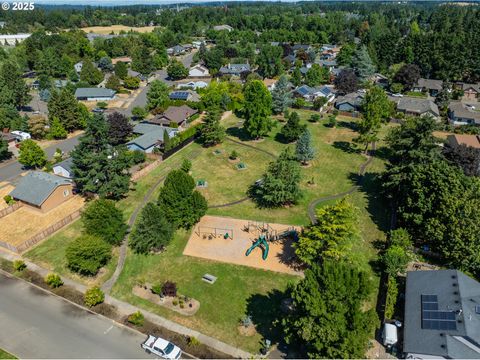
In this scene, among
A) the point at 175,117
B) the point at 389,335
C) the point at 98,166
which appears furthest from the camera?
the point at 175,117

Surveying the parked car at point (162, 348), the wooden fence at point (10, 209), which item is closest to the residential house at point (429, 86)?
the parked car at point (162, 348)

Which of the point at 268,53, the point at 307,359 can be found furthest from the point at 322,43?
the point at 307,359

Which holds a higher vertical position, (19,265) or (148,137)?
(148,137)

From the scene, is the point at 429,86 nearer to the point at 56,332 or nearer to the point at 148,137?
the point at 148,137

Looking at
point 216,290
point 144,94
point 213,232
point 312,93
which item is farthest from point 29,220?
point 312,93

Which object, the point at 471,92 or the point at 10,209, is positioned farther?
the point at 471,92

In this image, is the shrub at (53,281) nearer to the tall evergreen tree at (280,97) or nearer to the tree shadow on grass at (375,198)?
the tree shadow on grass at (375,198)

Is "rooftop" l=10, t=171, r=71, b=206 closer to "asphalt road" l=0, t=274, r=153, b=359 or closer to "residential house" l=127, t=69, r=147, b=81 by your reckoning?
"asphalt road" l=0, t=274, r=153, b=359
